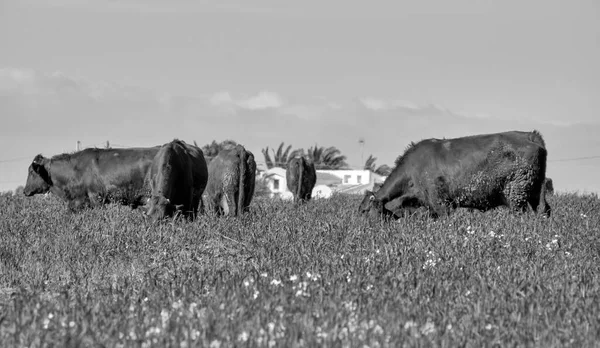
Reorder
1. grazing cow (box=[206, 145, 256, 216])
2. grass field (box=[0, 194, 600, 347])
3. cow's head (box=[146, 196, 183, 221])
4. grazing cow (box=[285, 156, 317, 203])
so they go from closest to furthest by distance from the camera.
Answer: grass field (box=[0, 194, 600, 347]) → cow's head (box=[146, 196, 183, 221]) → grazing cow (box=[206, 145, 256, 216]) → grazing cow (box=[285, 156, 317, 203])

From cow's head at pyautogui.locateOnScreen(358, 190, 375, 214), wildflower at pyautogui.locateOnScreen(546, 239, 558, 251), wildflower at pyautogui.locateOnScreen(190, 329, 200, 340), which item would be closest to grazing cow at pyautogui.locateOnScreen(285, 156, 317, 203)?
cow's head at pyautogui.locateOnScreen(358, 190, 375, 214)

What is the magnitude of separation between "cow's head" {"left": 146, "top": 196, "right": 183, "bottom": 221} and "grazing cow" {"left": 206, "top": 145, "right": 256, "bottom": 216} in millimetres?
3002

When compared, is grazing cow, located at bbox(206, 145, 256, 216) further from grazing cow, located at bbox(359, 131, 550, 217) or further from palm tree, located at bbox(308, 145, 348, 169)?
palm tree, located at bbox(308, 145, 348, 169)

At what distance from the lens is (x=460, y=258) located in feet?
31.2

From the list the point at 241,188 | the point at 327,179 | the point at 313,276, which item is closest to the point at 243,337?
the point at 313,276

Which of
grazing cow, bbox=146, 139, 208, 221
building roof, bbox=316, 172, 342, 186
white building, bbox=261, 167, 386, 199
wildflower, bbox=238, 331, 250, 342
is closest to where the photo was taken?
wildflower, bbox=238, 331, 250, 342

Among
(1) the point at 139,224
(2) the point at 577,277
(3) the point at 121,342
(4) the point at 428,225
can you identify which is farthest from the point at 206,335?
(1) the point at 139,224

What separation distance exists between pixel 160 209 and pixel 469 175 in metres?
5.39

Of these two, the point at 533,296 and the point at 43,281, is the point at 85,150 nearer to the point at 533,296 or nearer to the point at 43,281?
the point at 43,281

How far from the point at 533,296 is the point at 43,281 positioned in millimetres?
4806

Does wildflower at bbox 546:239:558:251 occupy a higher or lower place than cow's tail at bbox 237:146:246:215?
lower

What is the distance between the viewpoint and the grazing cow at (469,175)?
16.5 meters

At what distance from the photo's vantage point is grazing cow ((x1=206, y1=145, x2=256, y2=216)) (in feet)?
61.6

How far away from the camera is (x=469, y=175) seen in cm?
1686
